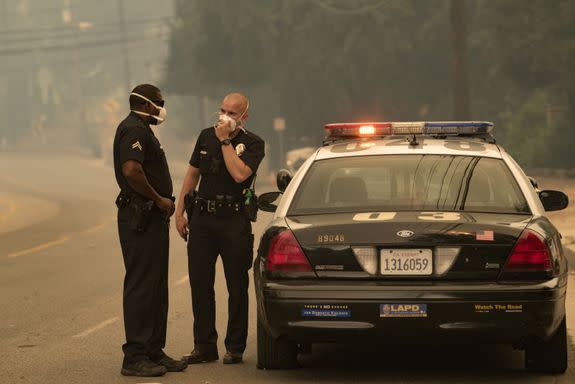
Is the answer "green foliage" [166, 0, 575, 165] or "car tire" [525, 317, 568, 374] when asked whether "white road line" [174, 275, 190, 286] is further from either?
"green foliage" [166, 0, 575, 165]

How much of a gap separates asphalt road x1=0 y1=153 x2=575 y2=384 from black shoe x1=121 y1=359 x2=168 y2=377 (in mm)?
80

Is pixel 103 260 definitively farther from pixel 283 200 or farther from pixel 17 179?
pixel 17 179

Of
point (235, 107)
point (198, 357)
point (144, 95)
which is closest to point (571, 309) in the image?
point (198, 357)

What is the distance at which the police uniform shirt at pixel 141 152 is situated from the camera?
9.01 metres

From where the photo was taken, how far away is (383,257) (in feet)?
26.7

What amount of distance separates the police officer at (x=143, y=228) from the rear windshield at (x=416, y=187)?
0.96 meters

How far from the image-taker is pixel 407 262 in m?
8.12

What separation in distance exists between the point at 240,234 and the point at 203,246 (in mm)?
266

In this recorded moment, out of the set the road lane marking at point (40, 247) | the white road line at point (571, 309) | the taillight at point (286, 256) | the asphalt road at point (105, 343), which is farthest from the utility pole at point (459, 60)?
the taillight at point (286, 256)

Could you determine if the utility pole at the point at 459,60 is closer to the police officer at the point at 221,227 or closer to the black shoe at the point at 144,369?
the police officer at the point at 221,227

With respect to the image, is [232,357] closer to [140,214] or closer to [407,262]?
[140,214]

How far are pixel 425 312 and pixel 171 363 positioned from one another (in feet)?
6.63

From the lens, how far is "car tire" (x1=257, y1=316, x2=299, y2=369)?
29.2 feet

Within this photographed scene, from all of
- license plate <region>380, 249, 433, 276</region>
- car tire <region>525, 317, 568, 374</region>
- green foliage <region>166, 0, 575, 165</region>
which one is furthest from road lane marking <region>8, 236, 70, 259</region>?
green foliage <region>166, 0, 575, 165</region>
